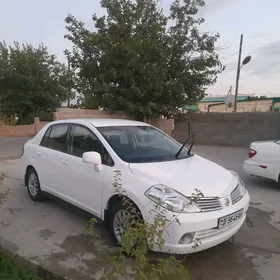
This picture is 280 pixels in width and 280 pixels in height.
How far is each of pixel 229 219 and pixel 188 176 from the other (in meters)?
0.63

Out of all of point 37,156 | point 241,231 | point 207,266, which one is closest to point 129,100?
point 37,156

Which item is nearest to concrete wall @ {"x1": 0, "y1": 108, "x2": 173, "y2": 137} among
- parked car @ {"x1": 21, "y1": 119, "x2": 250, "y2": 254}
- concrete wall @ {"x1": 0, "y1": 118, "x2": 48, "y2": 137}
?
concrete wall @ {"x1": 0, "y1": 118, "x2": 48, "y2": 137}

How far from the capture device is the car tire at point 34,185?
5.41 metres

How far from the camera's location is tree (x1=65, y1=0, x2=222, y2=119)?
13625mm

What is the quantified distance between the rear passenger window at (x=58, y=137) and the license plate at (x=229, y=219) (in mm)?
2540

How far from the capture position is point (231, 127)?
15062mm

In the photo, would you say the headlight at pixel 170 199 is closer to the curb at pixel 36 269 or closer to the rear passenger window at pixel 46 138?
the curb at pixel 36 269

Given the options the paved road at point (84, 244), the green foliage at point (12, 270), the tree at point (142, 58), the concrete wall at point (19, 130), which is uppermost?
the tree at point (142, 58)

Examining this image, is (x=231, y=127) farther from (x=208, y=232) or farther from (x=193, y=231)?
(x=193, y=231)

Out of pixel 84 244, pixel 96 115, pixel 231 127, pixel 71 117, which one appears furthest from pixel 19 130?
pixel 84 244

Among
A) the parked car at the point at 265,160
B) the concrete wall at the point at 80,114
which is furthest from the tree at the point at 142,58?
the parked car at the point at 265,160

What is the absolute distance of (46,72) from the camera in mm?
20797

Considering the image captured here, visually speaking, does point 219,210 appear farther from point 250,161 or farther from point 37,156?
point 250,161

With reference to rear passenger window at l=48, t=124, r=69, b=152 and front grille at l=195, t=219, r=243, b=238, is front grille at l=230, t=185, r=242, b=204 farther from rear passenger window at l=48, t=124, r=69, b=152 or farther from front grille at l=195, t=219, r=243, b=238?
rear passenger window at l=48, t=124, r=69, b=152
